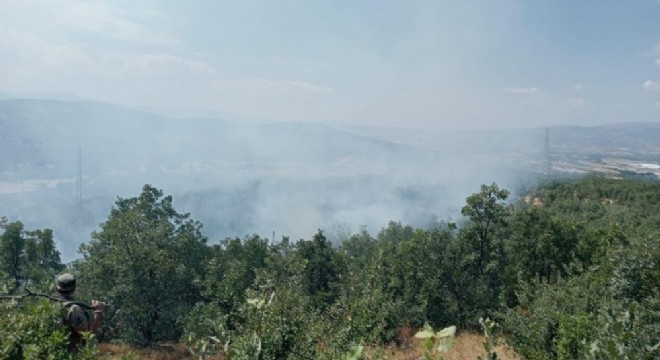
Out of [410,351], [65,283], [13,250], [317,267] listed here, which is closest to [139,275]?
[317,267]

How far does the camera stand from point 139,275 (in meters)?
20.7

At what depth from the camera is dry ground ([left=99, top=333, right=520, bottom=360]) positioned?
503 inches

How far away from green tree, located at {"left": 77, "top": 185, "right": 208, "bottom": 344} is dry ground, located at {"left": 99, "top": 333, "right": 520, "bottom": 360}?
78cm

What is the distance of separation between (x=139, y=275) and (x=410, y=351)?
45.0 ft

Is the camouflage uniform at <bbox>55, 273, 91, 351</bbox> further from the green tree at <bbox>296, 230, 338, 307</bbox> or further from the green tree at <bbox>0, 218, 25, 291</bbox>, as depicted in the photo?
the green tree at <bbox>0, 218, 25, 291</bbox>

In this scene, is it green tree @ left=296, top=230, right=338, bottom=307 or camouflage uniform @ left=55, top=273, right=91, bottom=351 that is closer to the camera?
camouflage uniform @ left=55, top=273, right=91, bottom=351

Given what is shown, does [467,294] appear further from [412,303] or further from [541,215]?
[541,215]

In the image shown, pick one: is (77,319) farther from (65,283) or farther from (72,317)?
(65,283)

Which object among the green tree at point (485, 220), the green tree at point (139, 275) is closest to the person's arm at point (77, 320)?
the green tree at point (139, 275)

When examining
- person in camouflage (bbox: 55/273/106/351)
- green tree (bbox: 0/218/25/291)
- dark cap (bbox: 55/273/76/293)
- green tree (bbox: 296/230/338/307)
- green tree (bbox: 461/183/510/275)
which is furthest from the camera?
green tree (bbox: 0/218/25/291)

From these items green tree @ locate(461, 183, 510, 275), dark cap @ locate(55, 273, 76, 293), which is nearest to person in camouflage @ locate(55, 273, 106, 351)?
dark cap @ locate(55, 273, 76, 293)

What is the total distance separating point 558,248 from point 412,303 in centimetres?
817

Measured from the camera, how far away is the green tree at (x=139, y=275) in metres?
20.7

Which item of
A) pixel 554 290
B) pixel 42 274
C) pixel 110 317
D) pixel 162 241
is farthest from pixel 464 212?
pixel 42 274
